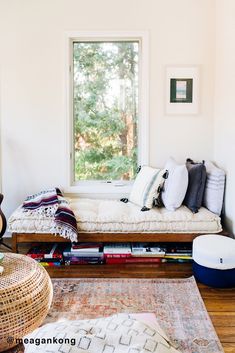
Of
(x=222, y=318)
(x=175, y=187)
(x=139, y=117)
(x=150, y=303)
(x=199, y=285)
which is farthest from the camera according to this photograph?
(x=139, y=117)

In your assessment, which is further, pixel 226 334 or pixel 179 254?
pixel 179 254

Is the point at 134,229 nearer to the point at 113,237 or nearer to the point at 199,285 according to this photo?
the point at 113,237

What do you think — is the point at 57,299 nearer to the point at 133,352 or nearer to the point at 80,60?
the point at 133,352

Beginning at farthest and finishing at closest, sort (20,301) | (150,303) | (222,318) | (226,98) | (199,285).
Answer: (226,98) < (199,285) < (150,303) < (222,318) < (20,301)

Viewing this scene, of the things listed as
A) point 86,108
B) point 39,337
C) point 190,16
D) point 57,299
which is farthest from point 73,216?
point 190,16

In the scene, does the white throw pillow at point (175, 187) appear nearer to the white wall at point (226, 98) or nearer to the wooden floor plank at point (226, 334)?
the white wall at point (226, 98)

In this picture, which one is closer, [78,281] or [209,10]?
[78,281]

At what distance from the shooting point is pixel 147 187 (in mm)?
3521

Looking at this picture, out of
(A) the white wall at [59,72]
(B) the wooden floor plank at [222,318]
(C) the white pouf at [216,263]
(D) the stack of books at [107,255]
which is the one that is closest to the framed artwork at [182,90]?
(A) the white wall at [59,72]

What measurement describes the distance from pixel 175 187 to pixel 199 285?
3.01 feet

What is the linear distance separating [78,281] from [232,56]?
2402 millimetres

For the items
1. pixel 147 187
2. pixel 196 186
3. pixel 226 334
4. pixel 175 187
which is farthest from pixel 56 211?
pixel 226 334

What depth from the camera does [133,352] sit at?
1.39 metres

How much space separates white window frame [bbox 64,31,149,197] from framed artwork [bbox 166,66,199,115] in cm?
24
